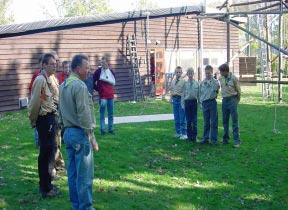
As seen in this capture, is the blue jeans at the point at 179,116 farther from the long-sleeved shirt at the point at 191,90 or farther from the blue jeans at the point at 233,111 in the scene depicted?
the blue jeans at the point at 233,111

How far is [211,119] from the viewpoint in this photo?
33.1 feet

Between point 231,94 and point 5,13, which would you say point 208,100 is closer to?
point 231,94

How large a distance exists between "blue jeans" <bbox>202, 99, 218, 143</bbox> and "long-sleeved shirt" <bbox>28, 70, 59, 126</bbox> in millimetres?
4582

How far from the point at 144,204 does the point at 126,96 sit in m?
14.4

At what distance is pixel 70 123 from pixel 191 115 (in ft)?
17.8

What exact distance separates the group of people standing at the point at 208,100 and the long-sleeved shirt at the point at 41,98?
4.48 meters

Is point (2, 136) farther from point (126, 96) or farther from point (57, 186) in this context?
point (126, 96)

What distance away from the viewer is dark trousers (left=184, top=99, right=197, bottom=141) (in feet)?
33.5

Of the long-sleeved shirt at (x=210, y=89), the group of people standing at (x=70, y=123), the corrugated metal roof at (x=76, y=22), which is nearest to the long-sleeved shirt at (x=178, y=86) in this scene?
the long-sleeved shirt at (x=210, y=89)

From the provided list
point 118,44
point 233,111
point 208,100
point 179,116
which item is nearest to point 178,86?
point 179,116

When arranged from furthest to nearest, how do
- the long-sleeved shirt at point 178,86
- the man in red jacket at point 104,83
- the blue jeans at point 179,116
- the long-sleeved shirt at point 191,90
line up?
the blue jeans at point 179,116
the man in red jacket at point 104,83
the long-sleeved shirt at point 178,86
the long-sleeved shirt at point 191,90

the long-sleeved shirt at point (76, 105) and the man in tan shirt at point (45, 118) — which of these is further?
the man in tan shirt at point (45, 118)

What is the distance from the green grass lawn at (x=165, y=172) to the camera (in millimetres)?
6297

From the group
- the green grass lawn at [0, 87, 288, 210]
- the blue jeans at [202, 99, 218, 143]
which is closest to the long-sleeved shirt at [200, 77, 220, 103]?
the blue jeans at [202, 99, 218, 143]
